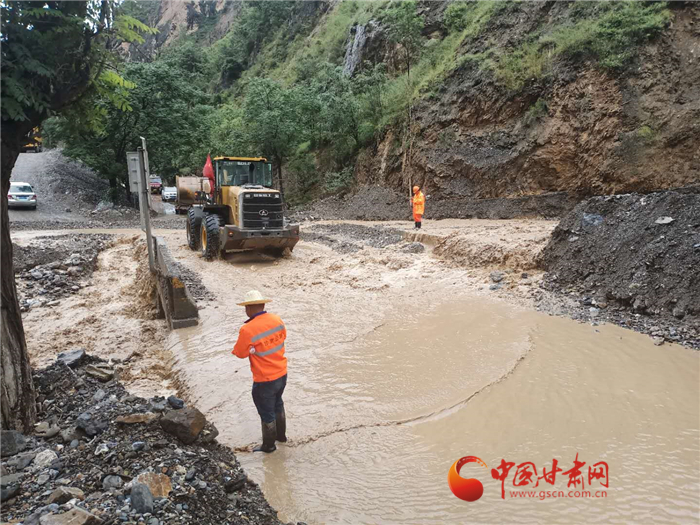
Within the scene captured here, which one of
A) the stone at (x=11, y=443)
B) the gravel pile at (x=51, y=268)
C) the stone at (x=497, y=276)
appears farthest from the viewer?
the gravel pile at (x=51, y=268)

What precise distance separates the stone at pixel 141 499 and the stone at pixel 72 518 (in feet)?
0.66

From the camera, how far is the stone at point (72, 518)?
2254 millimetres

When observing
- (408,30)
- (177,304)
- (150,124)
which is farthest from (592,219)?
(150,124)

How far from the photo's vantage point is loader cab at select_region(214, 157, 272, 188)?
40.9 feet

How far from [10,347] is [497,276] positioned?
812 centimetres

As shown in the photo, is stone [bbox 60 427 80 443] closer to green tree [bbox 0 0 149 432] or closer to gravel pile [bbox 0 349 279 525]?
gravel pile [bbox 0 349 279 525]

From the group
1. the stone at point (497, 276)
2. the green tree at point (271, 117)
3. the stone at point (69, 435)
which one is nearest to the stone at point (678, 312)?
the stone at point (497, 276)

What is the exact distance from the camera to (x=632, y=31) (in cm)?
1594

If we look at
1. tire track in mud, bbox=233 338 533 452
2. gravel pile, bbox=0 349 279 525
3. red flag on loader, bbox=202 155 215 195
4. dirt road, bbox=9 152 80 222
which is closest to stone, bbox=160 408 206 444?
gravel pile, bbox=0 349 279 525

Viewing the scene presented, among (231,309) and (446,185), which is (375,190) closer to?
(446,185)

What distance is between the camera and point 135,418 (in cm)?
337

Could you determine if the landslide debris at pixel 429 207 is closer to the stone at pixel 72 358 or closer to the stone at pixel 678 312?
the stone at pixel 678 312

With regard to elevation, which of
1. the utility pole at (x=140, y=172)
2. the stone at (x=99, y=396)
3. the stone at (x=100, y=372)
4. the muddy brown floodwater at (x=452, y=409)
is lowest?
the muddy brown floodwater at (x=452, y=409)

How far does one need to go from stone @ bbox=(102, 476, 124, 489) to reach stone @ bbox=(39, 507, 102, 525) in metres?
0.33
